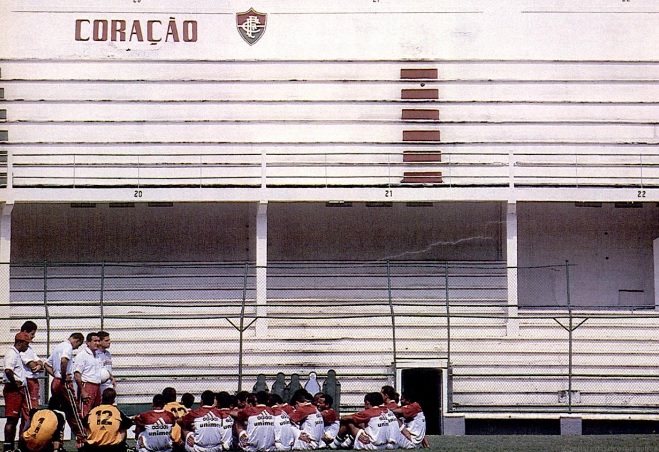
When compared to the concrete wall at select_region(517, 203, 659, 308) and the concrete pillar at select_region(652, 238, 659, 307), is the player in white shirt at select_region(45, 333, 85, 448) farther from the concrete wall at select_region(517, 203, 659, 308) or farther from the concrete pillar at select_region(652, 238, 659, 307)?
the concrete pillar at select_region(652, 238, 659, 307)

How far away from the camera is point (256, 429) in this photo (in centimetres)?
1634

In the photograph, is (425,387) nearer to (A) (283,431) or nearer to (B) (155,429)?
(A) (283,431)

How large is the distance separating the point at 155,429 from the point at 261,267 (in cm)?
689

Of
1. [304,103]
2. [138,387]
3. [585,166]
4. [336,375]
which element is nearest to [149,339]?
[138,387]

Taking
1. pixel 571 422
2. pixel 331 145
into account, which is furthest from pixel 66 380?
pixel 331 145

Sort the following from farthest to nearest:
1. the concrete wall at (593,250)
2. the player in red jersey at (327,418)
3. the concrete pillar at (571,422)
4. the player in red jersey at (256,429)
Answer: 1. the concrete wall at (593,250)
2. the concrete pillar at (571,422)
3. the player in red jersey at (327,418)
4. the player in red jersey at (256,429)

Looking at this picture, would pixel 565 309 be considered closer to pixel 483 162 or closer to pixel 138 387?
pixel 483 162

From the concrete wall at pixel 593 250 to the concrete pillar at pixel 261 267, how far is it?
17.0 ft

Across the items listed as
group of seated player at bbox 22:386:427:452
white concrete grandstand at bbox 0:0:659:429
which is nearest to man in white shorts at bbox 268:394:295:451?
group of seated player at bbox 22:386:427:452

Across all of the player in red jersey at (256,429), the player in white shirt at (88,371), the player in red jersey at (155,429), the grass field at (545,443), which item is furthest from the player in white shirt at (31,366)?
the grass field at (545,443)

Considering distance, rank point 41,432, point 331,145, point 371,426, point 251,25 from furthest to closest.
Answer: point 251,25
point 331,145
point 371,426
point 41,432

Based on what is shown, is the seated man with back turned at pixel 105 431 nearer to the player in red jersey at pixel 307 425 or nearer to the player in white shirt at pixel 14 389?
the player in white shirt at pixel 14 389

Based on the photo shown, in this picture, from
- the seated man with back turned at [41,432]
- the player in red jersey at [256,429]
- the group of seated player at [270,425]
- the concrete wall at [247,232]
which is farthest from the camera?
the concrete wall at [247,232]

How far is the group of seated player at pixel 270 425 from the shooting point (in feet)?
51.5
